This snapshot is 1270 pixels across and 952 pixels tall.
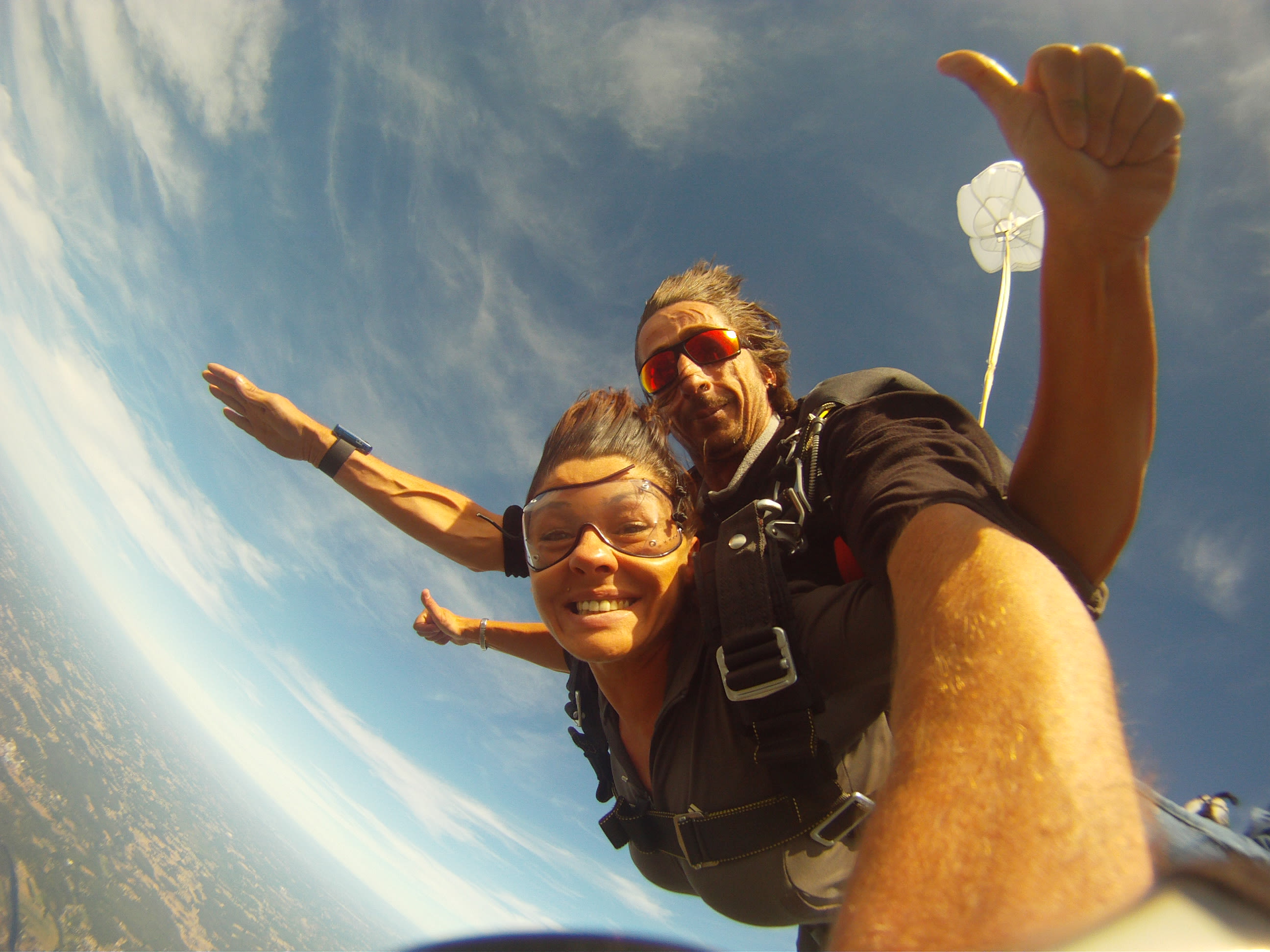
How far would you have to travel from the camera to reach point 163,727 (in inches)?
6161

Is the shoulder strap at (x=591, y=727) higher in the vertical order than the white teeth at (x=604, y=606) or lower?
lower

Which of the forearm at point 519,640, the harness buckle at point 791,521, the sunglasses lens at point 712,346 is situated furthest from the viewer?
the forearm at point 519,640

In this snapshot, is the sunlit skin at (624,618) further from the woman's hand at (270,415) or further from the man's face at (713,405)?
the woman's hand at (270,415)

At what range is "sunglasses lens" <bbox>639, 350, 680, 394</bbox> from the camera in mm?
2678

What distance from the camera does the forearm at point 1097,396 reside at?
106cm

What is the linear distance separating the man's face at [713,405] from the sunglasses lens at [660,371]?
1.4 inches

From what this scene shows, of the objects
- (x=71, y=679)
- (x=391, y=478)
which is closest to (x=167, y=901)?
(x=71, y=679)

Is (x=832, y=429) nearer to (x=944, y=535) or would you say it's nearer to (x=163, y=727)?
(x=944, y=535)

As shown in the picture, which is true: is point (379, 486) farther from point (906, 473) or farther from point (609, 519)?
point (906, 473)

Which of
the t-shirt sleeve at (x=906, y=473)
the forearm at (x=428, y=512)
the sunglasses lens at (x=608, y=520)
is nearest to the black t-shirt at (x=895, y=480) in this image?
the t-shirt sleeve at (x=906, y=473)

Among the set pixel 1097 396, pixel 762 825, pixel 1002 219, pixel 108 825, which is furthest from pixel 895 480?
pixel 108 825

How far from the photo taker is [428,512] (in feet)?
9.49

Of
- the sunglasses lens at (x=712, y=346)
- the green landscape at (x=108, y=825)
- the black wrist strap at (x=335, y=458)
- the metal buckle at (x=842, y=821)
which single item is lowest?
the green landscape at (x=108, y=825)

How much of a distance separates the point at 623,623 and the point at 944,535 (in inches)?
40.3
